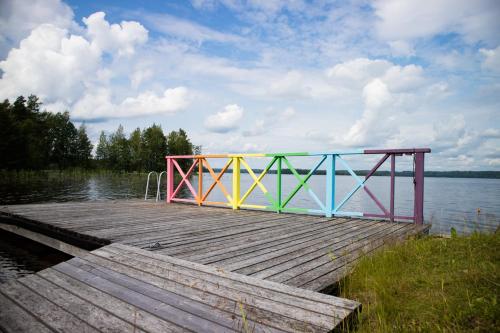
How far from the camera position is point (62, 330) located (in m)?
1.80

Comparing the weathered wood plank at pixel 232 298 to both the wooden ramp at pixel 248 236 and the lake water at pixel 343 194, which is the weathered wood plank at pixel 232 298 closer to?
the wooden ramp at pixel 248 236

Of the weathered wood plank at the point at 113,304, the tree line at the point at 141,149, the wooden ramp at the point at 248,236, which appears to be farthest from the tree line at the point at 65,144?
the weathered wood plank at the point at 113,304

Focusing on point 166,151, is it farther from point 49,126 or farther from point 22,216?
point 22,216

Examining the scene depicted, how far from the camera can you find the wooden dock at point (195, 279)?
1.89 metres

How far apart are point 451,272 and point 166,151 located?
5780cm

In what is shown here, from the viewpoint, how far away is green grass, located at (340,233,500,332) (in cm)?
179

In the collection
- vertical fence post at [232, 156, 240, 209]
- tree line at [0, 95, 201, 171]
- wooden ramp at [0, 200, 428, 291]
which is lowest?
wooden ramp at [0, 200, 428, 291]

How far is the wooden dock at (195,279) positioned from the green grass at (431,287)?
21 cm

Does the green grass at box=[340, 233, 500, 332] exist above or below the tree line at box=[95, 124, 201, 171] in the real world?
below

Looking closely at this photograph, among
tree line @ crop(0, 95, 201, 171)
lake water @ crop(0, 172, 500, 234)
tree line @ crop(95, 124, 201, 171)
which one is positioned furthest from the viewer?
tree line @ crop(95, 124, 201, 171)

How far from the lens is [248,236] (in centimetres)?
417

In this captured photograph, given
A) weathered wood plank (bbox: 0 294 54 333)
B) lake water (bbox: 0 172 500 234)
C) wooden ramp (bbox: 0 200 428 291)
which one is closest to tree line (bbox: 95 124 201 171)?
lake water (bbox: 0 172 500 234)

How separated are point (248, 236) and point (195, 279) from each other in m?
1.76

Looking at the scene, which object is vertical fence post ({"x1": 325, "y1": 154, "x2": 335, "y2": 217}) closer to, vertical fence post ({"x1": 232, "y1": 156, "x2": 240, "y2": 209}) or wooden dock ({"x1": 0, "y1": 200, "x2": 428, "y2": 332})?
wooden dock ({"x1": 0, "y1": 200, "x2": 428, "y2": 332})
